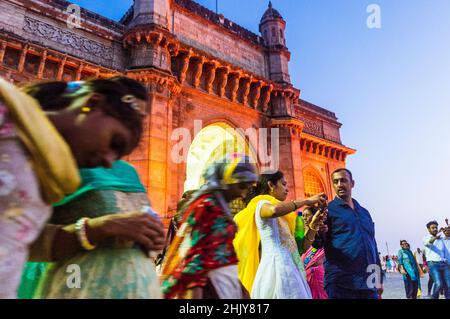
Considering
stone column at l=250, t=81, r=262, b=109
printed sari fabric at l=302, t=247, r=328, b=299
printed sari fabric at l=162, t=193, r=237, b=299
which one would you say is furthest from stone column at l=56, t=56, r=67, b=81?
printed sari fabric at l=162, t=193, r=237, b=299

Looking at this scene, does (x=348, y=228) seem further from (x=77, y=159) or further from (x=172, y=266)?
(x=77, y=159)

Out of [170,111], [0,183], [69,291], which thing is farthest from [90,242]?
[170,111]

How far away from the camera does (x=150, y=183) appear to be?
8.92 m

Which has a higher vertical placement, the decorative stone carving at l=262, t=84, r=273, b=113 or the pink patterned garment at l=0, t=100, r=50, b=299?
the decorative stone carving at l=262, t=84, r=273, b=113

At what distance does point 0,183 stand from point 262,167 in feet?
40.2

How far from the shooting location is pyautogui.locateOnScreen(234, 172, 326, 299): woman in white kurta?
2969mm

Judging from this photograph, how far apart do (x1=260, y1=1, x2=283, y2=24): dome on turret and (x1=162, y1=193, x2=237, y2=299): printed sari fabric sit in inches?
603

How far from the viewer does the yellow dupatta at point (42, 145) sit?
89 cm

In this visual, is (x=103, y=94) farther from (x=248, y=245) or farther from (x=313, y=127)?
(x=313, y=127)

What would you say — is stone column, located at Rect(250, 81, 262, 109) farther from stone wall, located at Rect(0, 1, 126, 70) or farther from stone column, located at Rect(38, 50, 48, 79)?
stone column, located at Rect(38, 50, 48, 79)

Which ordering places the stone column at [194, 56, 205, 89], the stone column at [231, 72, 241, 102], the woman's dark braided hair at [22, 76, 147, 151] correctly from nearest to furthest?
1. the woman's dark braided hair at [22, 76, 147, 151]
2. the stone column at [194, 56, 205, 89]
3. the stone column at [231, 72, 241, 102]

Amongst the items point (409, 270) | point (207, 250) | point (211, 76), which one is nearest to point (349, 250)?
point (207, 250)

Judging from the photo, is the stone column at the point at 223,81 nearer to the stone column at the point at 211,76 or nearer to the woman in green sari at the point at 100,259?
the stone column at the point at 211,76

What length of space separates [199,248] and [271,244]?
139 centimetres
